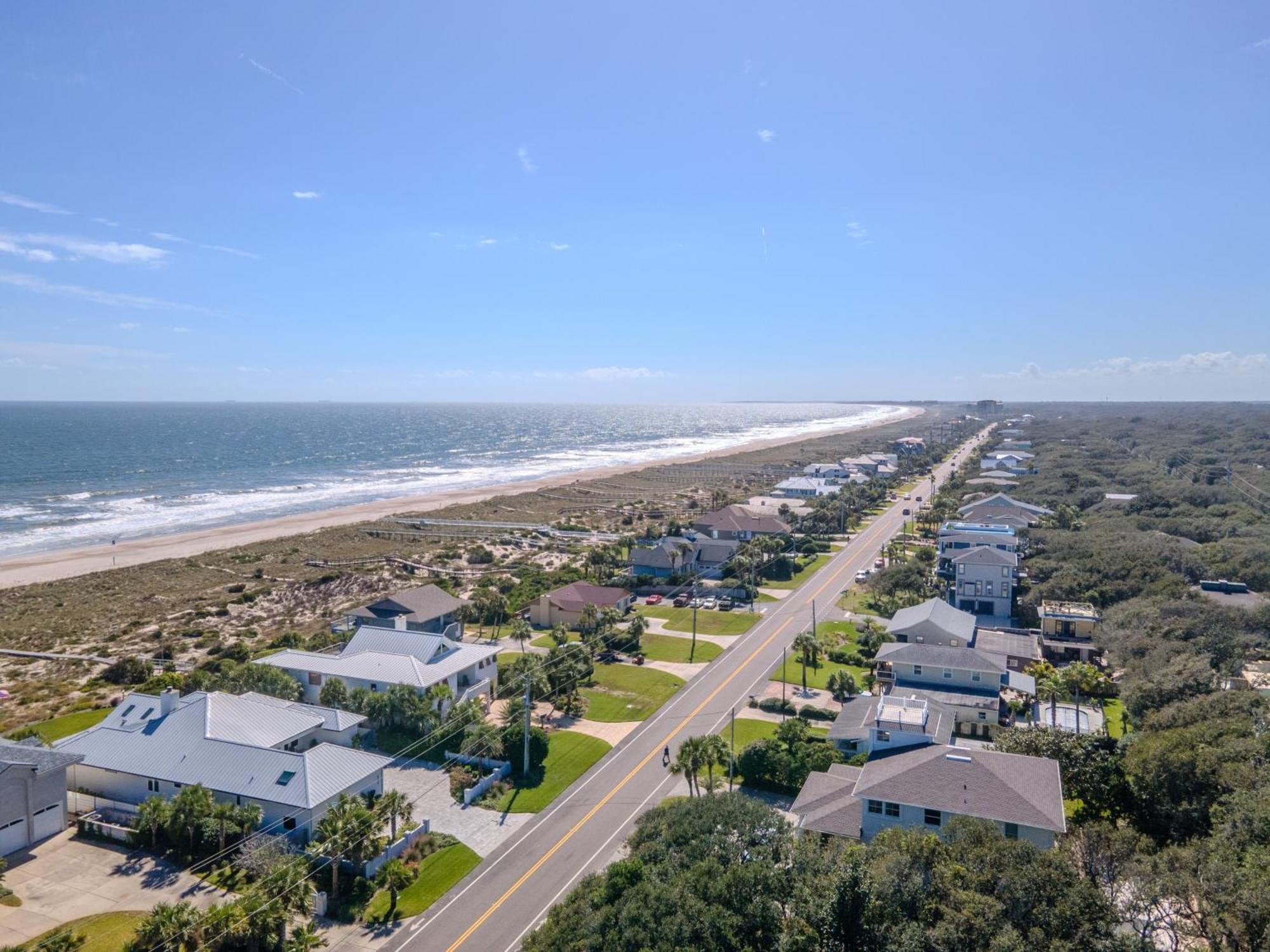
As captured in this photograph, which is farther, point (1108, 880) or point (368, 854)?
point (368, 854)

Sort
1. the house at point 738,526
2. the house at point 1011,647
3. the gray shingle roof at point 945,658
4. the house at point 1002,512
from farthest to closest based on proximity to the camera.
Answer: the house at point 1002,512
the house at point 738,526
the house at point 1011,647
the gray shingle roof at point 945,658

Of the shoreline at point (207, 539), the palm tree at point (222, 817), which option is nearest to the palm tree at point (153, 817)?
the palm tree at point (222, 817)

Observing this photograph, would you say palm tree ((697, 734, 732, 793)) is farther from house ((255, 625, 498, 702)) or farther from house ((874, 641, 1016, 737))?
house ((255, 625, 498, 702))

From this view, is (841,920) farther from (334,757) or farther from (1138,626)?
(1138,626)

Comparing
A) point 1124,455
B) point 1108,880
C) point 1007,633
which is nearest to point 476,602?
point 1007,633

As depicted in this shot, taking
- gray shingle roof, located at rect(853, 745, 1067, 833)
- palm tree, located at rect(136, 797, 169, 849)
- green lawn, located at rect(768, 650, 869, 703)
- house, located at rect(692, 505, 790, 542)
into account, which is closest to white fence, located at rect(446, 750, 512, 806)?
palm tree, located at rect(136, 797, 169, 849)

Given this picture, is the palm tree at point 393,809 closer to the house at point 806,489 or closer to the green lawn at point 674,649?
the green lawn at point 674,649
